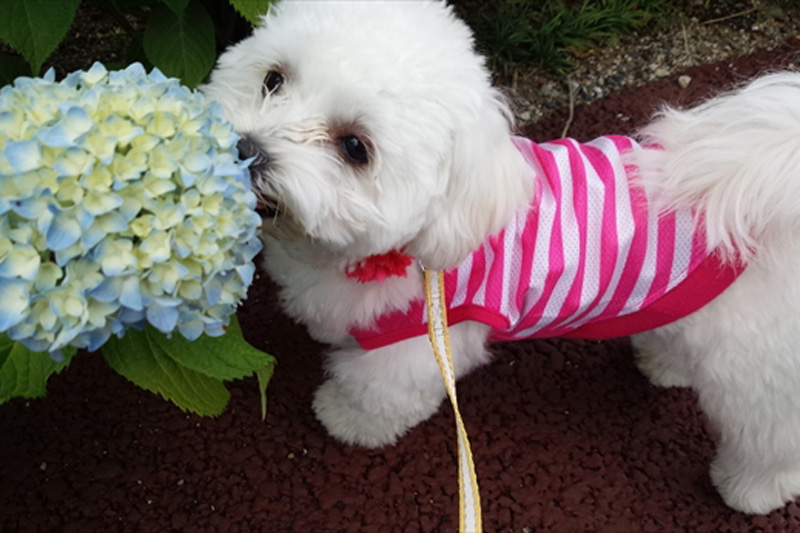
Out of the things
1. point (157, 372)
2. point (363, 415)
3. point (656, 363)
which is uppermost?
point (157, 372)

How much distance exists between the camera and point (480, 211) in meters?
1.05

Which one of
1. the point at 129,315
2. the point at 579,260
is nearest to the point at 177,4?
the point at 129,315

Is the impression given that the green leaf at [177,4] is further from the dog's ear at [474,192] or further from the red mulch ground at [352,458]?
the red mulch ground at [352,458]

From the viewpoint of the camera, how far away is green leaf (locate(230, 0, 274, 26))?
1.16 metres

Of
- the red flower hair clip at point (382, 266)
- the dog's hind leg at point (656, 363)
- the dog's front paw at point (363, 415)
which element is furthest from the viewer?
the dog's hind leg at point (656, 363)

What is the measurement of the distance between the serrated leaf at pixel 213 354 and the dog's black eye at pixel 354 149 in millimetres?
313

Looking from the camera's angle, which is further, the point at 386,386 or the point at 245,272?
the point at 386,386

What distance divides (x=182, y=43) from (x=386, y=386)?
0.81 meters

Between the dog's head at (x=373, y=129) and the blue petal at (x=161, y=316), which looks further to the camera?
the dog's head at (x=373, y=129)

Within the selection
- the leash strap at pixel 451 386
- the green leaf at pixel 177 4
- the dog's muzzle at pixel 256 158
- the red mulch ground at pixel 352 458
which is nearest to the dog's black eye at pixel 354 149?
the dog's muzzle at pixel 256 158

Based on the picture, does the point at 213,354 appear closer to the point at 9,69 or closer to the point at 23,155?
the point at 23,155

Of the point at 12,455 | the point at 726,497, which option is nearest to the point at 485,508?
the point at 726,497

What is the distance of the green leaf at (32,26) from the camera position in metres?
1.08

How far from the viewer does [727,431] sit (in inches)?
56.7
